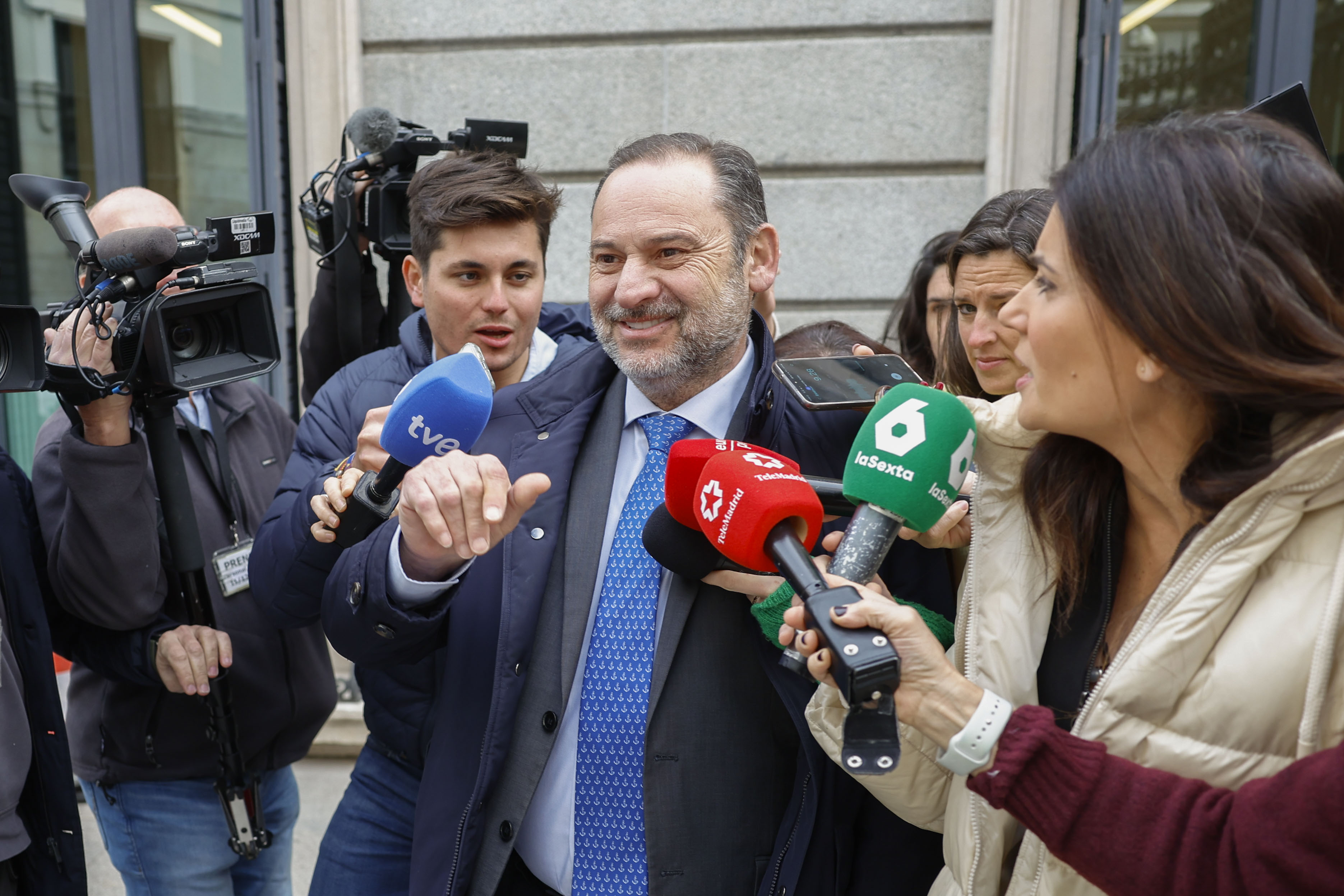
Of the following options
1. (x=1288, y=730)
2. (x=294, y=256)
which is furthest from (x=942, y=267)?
(x=294, y=256)

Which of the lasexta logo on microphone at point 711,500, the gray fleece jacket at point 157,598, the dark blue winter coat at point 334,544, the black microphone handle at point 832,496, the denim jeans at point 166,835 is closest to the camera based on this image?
the lasexta logo on microphone at point 711,500

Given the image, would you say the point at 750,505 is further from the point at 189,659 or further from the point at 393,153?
the point at 393,153

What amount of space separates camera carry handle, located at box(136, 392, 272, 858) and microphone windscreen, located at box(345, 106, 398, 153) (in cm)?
113

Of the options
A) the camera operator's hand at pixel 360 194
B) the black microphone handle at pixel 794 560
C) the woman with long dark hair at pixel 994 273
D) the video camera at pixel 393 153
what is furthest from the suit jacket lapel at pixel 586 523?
the camera operator's hand at pixel 360 194

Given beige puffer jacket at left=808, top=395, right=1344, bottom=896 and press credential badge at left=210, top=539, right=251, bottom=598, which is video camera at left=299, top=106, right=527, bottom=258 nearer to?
press credential badge at left=210, top=539, right=251, bottom=598

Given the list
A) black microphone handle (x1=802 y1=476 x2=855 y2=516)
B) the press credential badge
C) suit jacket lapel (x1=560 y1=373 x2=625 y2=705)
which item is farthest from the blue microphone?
the press credential badge

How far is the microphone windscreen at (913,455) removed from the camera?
133 centimetres

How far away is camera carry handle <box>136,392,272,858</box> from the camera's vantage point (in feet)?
7.54

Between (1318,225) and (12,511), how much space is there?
2.39 metres

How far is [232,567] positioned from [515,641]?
3.89ft

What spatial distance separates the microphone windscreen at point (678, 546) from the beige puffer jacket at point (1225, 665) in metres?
0.45

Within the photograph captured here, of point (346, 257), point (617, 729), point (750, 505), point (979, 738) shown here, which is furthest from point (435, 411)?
point (346, 257)

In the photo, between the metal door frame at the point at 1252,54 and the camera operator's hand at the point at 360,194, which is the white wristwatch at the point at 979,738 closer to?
the camera operator's hand at the point at 360,194

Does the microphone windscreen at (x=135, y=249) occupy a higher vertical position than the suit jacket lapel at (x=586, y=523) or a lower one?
higher
